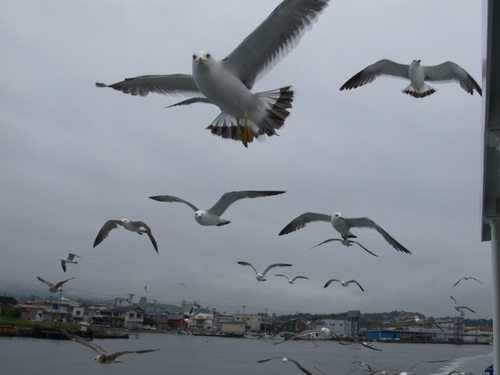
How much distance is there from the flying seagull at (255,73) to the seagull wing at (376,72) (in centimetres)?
706

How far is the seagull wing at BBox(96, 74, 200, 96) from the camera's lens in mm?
7363

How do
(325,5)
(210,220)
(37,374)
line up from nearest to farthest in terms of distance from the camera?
(325,5), (210,220), (37,374)

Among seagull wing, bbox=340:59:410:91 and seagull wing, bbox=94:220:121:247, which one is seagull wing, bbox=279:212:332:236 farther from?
seagull wing, bbox=94:220:121:247

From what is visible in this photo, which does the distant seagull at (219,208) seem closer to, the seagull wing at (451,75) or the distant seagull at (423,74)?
the distant seagull at (423,74)

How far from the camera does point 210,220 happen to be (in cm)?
932

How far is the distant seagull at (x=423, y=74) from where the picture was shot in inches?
491

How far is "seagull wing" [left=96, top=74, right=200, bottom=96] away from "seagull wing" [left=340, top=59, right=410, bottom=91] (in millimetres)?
6534

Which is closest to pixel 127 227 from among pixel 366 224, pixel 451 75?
pixel 366 224

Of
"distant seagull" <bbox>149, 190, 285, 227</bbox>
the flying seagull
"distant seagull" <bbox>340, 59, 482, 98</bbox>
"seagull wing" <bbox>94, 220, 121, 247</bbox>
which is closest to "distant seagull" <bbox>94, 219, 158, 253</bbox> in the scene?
"seagull wing" <bbox>94, 220, 121, 247</bbox>

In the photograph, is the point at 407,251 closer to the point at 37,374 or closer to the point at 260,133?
the point at 260,133

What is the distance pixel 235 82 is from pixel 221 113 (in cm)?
121

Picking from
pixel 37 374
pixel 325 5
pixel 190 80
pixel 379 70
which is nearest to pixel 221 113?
pixel 190 80

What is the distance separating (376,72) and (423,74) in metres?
1.17

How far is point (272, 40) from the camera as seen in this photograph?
6340mm
